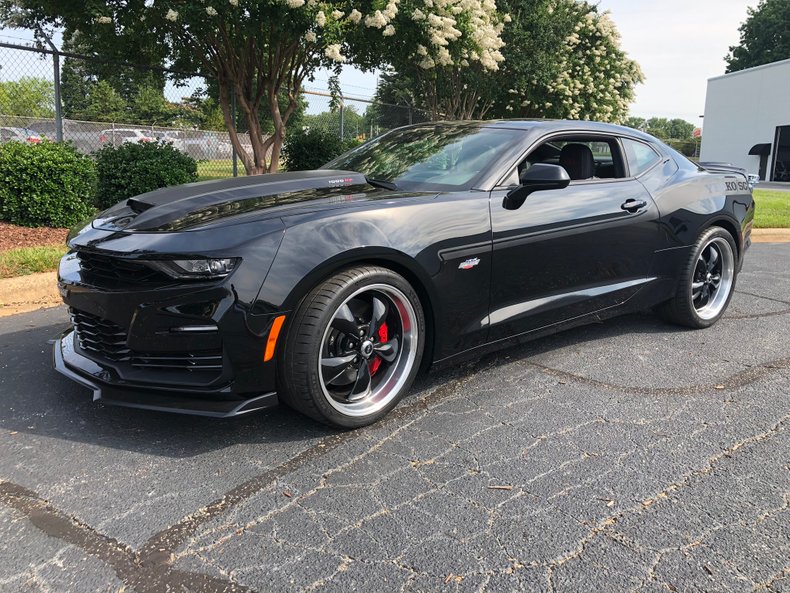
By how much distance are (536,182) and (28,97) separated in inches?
381

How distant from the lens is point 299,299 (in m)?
2.61

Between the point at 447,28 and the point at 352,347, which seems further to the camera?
the point at 447,28

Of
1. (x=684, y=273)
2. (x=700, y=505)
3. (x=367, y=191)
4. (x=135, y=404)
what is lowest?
(x=700, y=505)

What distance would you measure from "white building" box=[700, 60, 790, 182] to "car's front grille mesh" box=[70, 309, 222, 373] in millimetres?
35210

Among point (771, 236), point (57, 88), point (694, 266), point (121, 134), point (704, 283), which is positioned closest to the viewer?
point (694, 266)

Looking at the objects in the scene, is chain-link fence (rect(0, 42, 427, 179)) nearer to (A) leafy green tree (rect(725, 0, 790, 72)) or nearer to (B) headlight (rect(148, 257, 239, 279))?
(B) headlight (rect(148, 257, 239, 279))

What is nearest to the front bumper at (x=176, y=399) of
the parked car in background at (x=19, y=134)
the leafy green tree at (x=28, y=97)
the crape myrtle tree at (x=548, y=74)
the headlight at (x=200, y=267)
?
the headlight at (x=200, y=267)

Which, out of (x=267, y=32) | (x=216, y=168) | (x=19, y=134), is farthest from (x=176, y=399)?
(x=216, y=168)

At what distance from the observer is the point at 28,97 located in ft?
32.6

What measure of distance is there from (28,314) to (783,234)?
10345 mm

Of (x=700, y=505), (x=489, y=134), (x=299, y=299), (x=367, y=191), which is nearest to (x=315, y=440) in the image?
(x=299, y=299)

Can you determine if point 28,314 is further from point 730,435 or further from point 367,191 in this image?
point 730,435

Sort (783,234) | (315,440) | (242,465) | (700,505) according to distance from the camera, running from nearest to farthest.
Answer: (700,505) → (242,465) → (315,440) → (783,234)

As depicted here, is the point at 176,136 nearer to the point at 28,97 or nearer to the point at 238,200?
the point at 28,97
